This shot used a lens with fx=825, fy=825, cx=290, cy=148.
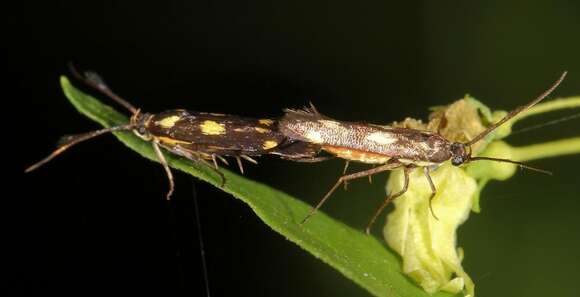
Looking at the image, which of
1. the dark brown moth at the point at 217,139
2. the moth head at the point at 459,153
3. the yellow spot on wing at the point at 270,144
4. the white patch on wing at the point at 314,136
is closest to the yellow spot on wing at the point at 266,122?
the dark brown moth at the point at 217,139

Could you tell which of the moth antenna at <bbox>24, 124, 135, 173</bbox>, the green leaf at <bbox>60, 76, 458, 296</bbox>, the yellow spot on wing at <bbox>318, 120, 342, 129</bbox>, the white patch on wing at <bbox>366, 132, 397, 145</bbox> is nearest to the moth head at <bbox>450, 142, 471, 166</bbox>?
the white patch on wing at <bbox>366, 132, 397, 145</bbox>

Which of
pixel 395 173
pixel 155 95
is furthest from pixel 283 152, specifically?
pixel 155 95

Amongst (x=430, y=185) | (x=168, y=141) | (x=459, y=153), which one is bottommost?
(x=430, y=185)

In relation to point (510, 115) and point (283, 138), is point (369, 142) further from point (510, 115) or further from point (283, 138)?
point (510, 115)

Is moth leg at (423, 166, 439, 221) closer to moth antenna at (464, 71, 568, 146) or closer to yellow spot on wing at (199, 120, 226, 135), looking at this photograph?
moth antenna at (464, 71, 568, 146)

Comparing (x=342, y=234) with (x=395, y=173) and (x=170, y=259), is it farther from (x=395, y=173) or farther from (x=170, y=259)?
(x=170, y=259)

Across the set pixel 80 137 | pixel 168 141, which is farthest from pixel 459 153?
pixel 80 137

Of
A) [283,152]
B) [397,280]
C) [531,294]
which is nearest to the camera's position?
[397,280]
